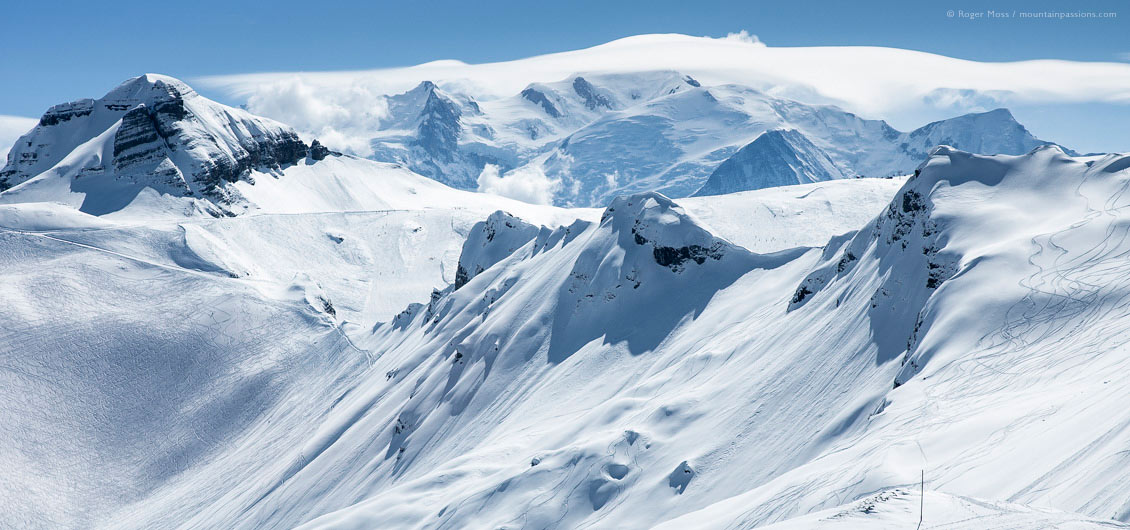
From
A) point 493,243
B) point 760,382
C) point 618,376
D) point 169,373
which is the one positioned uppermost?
point 493,243

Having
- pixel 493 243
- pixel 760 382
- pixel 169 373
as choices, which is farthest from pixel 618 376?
pixel 169 373

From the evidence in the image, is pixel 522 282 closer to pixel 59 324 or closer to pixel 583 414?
pixel 583 414

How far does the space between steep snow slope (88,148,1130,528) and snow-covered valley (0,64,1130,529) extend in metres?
0.21

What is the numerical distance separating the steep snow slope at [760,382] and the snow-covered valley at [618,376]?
21cm

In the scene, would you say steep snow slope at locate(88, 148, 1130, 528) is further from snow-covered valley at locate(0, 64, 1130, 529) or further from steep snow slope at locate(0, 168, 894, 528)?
steep snow slope at locate(0, 168, 894, 528)

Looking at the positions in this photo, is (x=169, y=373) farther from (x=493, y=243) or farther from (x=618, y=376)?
(x=618, y=376)

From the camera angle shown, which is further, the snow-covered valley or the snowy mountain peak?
the snowy mountain peak

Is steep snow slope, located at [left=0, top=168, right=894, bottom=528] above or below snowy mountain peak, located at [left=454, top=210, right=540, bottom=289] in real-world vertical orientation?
below

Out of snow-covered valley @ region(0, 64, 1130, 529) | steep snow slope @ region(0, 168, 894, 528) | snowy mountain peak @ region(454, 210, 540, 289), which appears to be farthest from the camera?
snowy mountain peak @ region(454, 210, 540, 289)

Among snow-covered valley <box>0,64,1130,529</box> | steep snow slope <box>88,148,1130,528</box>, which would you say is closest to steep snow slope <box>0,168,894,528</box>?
snow-covered valley <box>0,64,1130,529</box>

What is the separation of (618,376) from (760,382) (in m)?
18.0

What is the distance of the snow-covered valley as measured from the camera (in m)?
32.2

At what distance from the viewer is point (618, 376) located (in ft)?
230

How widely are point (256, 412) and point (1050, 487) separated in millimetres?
106303
